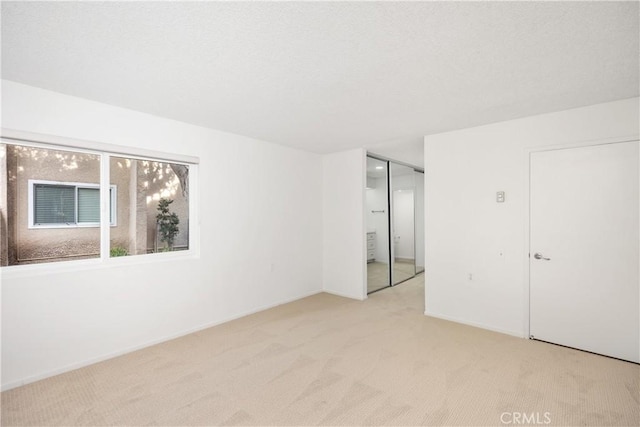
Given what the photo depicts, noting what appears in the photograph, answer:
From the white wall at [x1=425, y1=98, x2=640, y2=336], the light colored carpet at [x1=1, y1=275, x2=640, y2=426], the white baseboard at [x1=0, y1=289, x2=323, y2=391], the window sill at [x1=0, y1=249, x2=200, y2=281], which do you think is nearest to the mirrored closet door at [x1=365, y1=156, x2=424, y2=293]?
the white wall at [x1=425, y1=98, x2=640, y2=336]

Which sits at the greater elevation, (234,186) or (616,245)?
(234,186)

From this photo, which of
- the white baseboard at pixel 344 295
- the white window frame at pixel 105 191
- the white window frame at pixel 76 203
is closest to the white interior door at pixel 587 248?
the white baseboard at pixel 344 295

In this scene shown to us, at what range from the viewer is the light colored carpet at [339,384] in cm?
205

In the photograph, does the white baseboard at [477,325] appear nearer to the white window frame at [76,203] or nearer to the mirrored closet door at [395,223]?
the mirrored closet door at [395,223]

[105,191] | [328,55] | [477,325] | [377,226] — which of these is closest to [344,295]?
[477,325]

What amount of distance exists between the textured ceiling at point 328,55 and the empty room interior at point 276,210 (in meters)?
0.02

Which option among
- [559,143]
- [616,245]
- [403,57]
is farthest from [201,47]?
[616,245]

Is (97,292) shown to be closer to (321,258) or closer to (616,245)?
(321,258)

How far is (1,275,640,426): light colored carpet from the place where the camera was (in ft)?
6.73

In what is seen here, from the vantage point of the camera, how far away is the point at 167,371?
2.64 m

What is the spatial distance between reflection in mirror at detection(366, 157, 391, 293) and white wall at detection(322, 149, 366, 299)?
22.0 inches

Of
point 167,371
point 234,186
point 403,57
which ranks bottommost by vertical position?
point 167,371

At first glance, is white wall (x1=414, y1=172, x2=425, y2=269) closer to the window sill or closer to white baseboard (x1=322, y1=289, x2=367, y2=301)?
white baseboard (x1=322, y1=289, x2=367, y2=301)

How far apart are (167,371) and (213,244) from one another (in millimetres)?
1520
